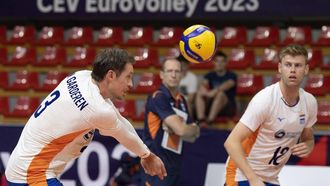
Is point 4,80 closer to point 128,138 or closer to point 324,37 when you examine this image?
Answer: point 324,37

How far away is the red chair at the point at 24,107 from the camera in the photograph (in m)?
10.8

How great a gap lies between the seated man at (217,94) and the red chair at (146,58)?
143cm

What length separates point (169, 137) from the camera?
22.6 ft

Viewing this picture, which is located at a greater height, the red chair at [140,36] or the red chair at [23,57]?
the red chair at [140,36]

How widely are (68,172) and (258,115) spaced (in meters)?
3.21

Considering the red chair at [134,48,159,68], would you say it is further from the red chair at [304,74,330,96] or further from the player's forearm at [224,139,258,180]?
the player's forearm at [224,139,258,180]

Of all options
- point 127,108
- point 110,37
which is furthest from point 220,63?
point 110,37

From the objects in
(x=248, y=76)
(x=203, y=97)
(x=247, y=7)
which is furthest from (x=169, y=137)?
(x=247, y=7)

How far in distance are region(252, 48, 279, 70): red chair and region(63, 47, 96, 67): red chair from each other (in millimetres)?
2700

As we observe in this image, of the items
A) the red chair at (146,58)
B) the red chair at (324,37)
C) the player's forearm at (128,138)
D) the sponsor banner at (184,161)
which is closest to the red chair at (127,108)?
the red chair at (146,58)

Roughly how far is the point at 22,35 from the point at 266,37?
4253 mm

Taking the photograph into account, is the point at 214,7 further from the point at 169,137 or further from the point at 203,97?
the point at 169,137

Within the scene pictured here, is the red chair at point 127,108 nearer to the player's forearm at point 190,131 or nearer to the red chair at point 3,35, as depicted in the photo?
the red chair at point 3,35

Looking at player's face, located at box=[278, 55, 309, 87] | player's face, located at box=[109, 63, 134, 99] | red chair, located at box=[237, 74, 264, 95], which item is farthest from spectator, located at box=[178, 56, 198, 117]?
player's face, located at box=[109, 63, 134, 99]
